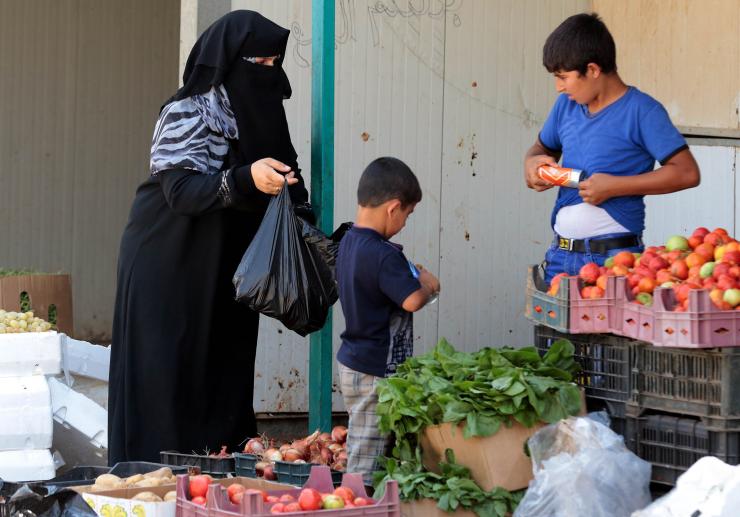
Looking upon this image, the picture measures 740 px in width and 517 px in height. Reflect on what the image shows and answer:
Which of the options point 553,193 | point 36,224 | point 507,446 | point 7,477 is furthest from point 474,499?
point 36,224

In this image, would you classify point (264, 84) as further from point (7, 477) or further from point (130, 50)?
point (130, 50)

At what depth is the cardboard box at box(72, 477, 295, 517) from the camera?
151 inches

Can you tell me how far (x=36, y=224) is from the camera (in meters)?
10.4

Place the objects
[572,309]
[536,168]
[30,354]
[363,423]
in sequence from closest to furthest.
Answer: [572,309] → [363,423] → [536,168] → [30,354]

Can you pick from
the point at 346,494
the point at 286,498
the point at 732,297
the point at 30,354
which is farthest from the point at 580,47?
the point at 30,354

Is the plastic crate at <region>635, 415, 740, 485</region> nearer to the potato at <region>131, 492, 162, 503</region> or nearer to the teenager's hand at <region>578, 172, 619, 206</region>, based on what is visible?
the teenager's hand at <region>578, 172, 619, 206</region>

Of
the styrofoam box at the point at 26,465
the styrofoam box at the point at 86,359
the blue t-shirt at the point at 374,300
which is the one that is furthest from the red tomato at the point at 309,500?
the styrofoam box at the point at 86,359

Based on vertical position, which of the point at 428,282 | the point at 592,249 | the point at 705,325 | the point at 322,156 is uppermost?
the point at 322,156

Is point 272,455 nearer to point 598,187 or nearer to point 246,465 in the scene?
point 246,465

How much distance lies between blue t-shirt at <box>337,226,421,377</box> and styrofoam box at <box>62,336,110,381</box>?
202cm

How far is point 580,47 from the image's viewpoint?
4266mm

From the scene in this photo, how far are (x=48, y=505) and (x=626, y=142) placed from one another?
2.38 meters

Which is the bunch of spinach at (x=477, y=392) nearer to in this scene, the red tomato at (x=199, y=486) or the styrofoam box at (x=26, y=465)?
the red tomato at (x=199, y=486)

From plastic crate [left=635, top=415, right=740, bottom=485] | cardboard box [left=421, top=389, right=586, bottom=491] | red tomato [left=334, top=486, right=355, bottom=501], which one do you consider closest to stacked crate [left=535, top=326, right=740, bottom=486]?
plastic crate [left=635, top=415, right=740, bottom=485]
